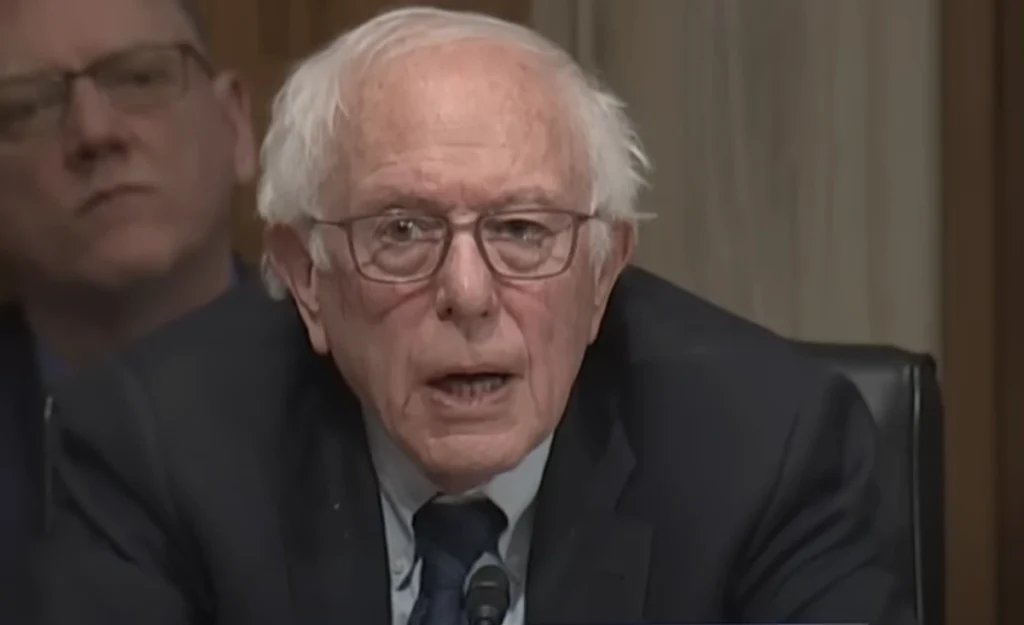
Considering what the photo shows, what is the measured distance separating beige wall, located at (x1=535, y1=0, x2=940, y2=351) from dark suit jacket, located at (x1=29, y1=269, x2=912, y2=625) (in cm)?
72

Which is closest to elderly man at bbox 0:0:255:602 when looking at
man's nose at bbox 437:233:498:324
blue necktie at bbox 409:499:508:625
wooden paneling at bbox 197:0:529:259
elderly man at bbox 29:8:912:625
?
wooden paneling at bbox 197:0:529:259

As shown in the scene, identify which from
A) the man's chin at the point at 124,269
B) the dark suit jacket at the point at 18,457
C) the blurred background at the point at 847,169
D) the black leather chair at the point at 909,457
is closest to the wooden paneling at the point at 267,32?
the blurred background at the point at 847,169

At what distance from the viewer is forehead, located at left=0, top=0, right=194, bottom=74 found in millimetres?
1600

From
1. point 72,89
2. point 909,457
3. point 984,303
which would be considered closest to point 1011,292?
point 984,303

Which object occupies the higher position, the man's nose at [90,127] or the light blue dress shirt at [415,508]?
the man's nose at [90,127]

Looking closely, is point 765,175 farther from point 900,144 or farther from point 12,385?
point 12,385

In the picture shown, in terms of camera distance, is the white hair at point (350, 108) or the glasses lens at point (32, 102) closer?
the white hair at point (350, 108)

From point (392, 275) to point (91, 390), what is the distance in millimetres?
285

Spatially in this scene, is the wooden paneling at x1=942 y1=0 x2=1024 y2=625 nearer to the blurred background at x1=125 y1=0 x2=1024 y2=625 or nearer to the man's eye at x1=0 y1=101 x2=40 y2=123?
the blurred background at x1=125 y1=0 x2=1024 y2=625

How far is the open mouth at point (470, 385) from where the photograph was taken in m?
1.06

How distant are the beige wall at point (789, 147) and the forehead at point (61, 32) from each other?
55 centimetres

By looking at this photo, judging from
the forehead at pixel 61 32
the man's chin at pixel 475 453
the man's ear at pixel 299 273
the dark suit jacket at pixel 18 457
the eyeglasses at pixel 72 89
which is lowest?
the dark suit jacket at pixel 18 457

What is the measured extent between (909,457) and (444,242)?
0.49 meters

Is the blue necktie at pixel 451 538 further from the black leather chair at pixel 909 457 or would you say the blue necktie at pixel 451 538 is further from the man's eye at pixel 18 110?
the man's eye at pixel 18 110
